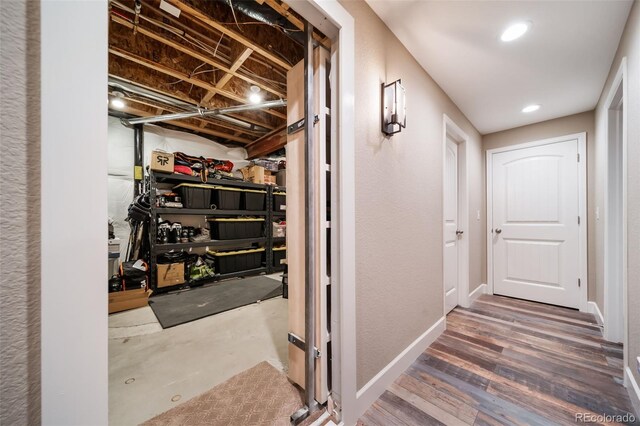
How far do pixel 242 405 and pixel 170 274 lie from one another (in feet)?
8.71

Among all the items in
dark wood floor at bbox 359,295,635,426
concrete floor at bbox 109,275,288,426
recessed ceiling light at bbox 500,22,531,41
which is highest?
recessed ceiling light at bbox 500,22,531,41

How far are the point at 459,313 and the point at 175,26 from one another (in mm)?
4086

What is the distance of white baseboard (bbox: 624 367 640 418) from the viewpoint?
4.15ft

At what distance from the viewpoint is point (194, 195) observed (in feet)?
11.8

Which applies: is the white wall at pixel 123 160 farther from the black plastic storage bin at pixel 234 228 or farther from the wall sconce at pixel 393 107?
the wall sconce at pixel 393 107

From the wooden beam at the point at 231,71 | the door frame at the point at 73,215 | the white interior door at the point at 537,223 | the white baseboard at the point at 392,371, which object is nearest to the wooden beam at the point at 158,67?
the wooden beam at the point at 231,71

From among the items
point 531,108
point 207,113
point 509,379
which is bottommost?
point 509,379

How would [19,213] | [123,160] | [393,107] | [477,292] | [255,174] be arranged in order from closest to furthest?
[19,213] → [393,107] → [477,292] → [123,160] → [255,174]

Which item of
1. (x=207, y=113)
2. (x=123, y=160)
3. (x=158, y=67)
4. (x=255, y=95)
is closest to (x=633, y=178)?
(x=255, y=95)

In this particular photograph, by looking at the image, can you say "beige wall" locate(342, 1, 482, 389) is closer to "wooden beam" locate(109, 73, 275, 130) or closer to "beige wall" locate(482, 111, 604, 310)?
"beige wall" locate(482, 111, 604, 310)

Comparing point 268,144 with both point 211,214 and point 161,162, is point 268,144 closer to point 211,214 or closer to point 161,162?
point 211,214

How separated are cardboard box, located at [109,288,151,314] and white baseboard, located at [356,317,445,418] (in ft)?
9.28

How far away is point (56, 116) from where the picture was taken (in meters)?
0.44

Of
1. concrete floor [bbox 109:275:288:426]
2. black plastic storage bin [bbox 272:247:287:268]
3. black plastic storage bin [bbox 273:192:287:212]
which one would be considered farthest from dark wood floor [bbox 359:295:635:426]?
black plastic storage bin [bbox 273:192:287:212]
